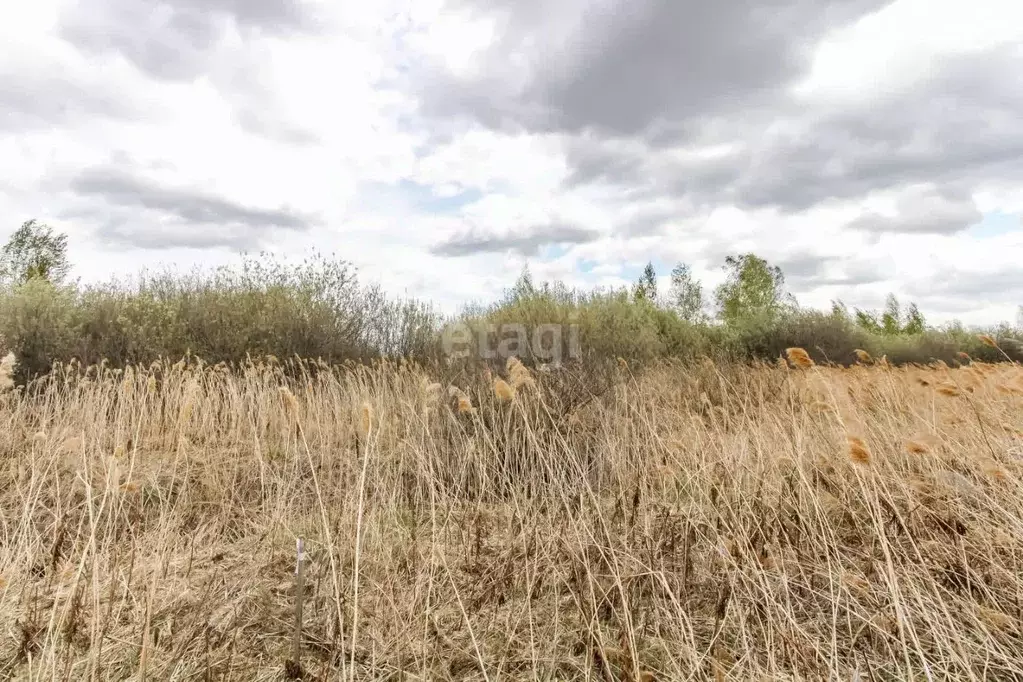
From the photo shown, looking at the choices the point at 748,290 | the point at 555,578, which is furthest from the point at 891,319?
the point at 555,578

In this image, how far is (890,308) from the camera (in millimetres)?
30453

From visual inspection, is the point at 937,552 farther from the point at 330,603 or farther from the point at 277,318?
the point at 277,318

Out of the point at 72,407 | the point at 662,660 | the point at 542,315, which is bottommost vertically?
the point at 662,660

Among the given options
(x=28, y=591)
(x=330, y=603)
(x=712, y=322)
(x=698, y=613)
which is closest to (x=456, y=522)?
(x=330, y=603)

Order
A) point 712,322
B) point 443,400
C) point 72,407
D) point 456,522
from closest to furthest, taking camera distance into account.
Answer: point 456,522 < point 443,400 < point 72,407 < point 712,322

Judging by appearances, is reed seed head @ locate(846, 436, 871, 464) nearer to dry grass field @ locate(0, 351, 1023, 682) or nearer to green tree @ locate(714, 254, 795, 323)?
dry grass field @ locate(0, 351, 1023, 682)

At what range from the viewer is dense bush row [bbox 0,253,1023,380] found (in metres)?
9.40

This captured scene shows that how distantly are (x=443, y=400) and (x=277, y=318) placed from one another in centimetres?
682

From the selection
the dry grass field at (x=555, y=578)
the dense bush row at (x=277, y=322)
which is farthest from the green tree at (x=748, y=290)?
the dry grass field at (x=555, y=578)

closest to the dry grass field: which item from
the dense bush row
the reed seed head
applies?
the reed seed head

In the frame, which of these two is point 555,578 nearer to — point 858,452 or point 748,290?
point 858,452

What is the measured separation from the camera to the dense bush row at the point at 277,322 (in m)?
9.40

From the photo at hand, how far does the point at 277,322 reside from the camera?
1109cm

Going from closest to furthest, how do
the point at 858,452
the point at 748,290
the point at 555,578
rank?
the point at 858,452
the point at 555,578
the point at 748,290
